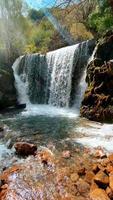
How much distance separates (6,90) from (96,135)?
9711mm

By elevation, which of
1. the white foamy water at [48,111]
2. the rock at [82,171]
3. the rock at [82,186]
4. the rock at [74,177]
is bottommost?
the rock at [82,186]

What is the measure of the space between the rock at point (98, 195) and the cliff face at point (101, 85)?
22.3ft

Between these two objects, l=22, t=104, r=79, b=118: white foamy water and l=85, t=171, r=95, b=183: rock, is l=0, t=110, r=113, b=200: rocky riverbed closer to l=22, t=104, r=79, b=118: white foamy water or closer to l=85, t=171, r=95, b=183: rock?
l=85, t=171, r=95, b=183: rock

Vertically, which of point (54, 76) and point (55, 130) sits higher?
point (54, 76)

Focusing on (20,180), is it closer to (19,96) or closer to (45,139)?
(45,139)

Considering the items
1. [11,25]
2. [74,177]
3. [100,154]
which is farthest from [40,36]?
[74,177]

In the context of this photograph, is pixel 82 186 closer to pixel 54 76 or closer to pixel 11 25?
pixel 54 76

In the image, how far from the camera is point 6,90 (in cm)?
1850

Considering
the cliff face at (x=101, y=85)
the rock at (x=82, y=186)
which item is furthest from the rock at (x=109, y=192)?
the cliff face at (x=101, y=85)

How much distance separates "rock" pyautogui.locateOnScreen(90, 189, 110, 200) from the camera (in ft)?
18.3

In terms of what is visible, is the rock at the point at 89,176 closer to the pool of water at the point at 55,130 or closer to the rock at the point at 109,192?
Answer: the rock at the point at 109,192

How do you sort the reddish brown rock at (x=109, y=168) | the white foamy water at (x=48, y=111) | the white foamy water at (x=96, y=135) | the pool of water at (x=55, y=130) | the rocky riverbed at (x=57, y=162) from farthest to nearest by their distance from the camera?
the white foamy water at (x=48, y=111), the pool of water at (x=55, y=130), the white foamy water at (x=96, y=135), the reddish brown rock at (x=109, y=168), the rocky riverbed at (x=57, y=162)

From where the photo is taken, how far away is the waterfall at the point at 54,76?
16656 millimetres

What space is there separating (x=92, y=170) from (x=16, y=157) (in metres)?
2.43
